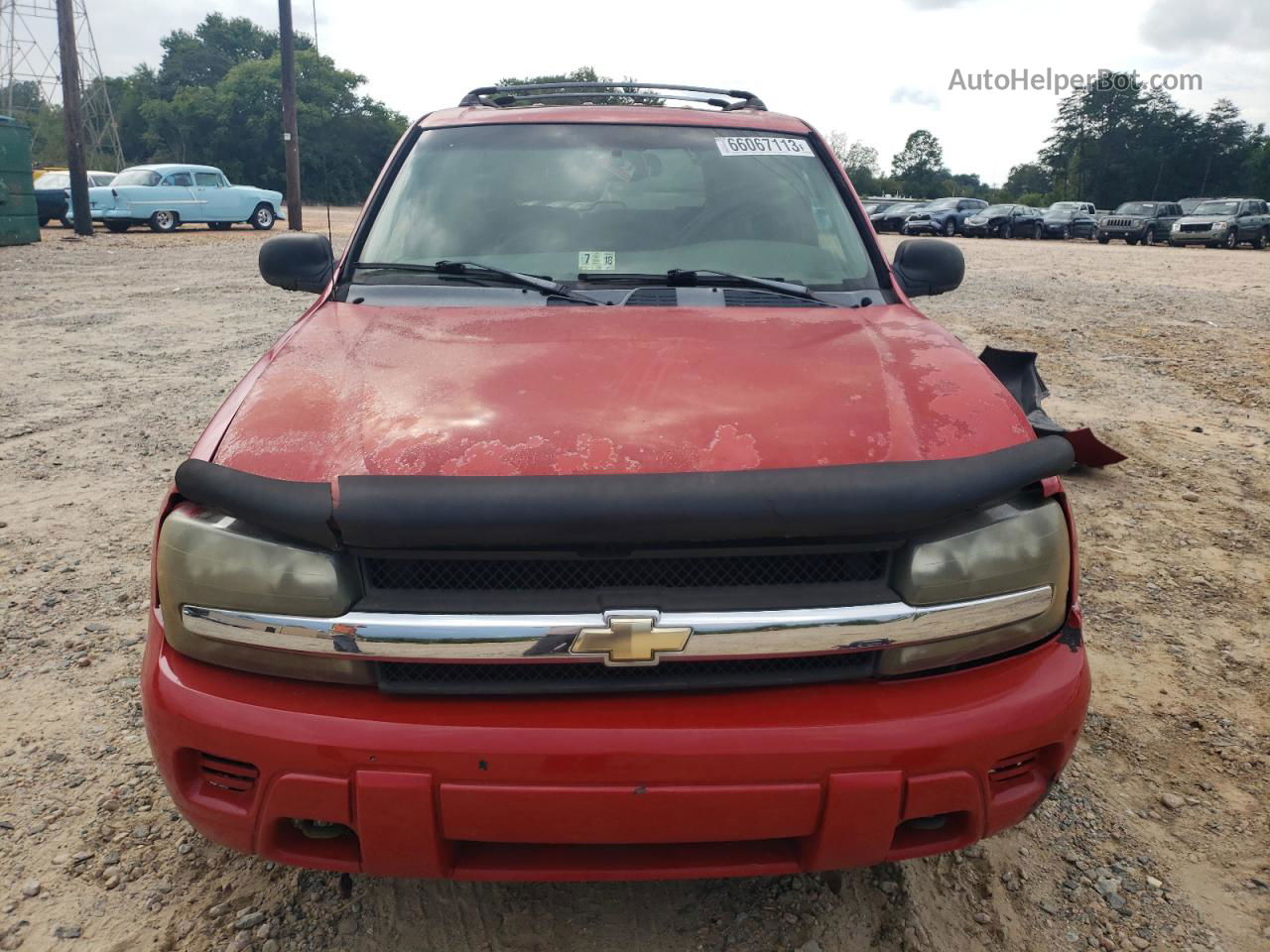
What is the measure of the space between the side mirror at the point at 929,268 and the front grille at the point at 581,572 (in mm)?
1706

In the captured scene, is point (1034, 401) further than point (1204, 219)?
No

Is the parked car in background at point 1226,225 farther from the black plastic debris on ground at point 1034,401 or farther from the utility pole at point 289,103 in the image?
the black plastic debris on ground at point 1034,401

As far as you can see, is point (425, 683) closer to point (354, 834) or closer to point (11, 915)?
point (354, 834)

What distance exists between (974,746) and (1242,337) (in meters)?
9.71

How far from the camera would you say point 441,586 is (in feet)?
5.29

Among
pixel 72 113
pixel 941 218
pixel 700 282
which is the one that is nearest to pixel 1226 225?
pixel 941 218

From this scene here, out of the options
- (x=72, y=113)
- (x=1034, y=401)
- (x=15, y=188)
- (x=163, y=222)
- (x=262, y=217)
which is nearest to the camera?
(x=1034, y=401)

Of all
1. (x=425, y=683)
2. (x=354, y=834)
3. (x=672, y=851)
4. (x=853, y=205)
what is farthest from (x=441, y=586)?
(x=853, y=205)

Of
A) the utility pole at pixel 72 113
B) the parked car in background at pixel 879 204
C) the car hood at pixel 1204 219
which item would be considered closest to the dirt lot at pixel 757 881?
the utility pole at pixel 72 113

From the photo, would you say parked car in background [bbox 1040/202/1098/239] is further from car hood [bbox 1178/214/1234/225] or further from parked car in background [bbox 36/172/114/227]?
parked car in background [bbox 36/172/114/227]

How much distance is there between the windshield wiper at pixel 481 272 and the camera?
2557 millimetres

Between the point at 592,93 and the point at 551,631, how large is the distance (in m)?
2.77

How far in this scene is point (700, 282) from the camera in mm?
2666

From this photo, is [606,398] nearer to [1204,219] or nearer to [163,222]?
[163,222]
